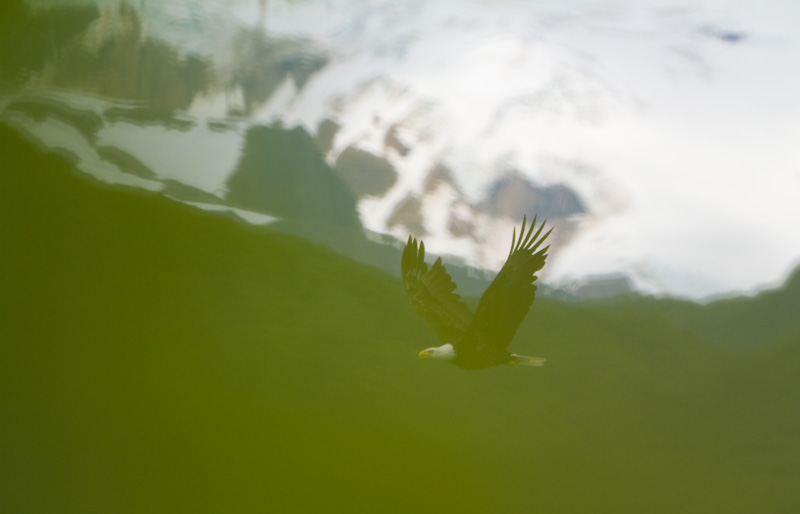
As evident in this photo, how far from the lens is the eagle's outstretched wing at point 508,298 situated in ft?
5.19

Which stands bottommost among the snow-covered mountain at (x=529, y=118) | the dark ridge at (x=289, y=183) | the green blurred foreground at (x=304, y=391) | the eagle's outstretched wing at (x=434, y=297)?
the green blurred foreground at (x=304, y=391)

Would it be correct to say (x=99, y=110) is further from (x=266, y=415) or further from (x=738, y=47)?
(x=738, y=47)

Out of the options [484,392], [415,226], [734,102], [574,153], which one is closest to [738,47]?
[734,102]

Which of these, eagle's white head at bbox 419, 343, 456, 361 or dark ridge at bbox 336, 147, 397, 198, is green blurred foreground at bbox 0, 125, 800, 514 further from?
dark ridge at bbox 336, 147, 397, 198

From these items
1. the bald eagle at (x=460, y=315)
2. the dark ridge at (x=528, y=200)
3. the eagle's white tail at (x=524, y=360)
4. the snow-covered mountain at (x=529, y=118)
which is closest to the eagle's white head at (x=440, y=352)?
the bald eagle at (x=460, y=315)

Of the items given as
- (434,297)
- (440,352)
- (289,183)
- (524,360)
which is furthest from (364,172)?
(524,360)

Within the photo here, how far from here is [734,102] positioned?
6.41 ft

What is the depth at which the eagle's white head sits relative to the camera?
5.63 ft

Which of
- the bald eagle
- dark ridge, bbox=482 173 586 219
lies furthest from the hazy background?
the bald eagle

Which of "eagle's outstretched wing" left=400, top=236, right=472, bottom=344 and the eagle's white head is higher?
"eagle's outstretched wing" left=400, top=236, right=472, bottom=344

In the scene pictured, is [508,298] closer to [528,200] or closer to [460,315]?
[460,315]

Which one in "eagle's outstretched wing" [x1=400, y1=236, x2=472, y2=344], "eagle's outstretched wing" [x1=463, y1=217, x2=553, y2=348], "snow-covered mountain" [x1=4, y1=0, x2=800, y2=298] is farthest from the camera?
"snow-covered mountain" [x1=4, y1=0, x2=800, y2=298]

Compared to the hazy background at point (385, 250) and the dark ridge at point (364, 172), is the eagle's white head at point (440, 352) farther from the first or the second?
the dark ridge at point (364, 172)

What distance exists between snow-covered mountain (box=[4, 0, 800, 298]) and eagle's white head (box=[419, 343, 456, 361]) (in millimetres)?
272
